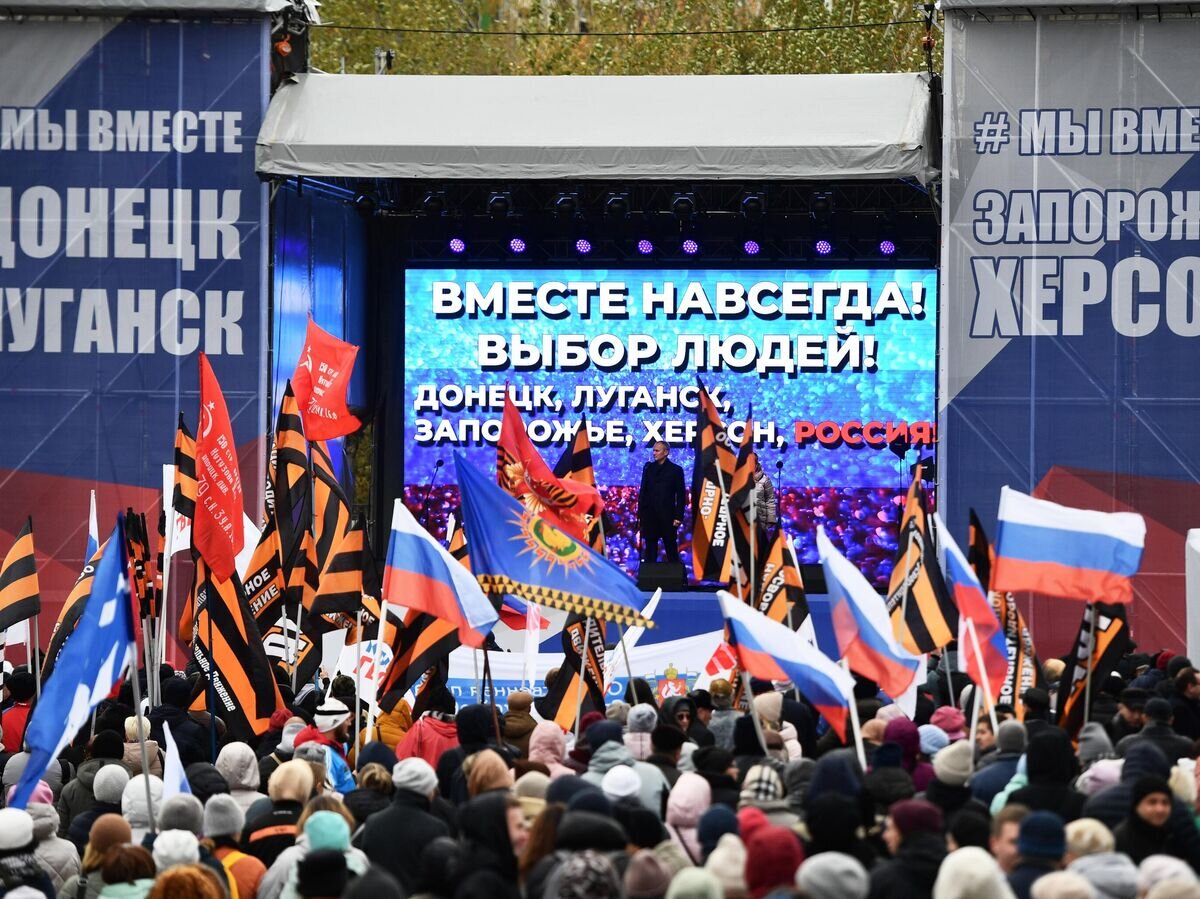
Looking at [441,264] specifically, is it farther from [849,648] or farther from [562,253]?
[849,648]

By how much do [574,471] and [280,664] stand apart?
263 cm

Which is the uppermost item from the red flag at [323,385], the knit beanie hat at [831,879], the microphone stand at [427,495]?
the red flag at [323,385]

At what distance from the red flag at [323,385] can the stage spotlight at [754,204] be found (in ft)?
24.0

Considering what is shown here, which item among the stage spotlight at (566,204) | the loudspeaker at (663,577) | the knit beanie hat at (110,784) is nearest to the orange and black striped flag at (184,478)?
the knit beanie hat at (110,784)

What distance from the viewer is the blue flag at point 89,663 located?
900 cm

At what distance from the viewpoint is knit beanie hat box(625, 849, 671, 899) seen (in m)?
A: 6.47

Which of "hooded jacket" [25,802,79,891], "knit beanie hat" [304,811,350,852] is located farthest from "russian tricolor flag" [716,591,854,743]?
"hooded jacket" [25,802,79,891]

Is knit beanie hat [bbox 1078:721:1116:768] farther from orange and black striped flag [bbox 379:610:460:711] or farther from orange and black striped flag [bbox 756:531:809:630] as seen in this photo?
orange and black striped flag [bbox 756:531:809:630]

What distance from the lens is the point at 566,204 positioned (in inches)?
931

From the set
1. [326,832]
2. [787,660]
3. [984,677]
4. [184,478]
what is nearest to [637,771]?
[787,660]

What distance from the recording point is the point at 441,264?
24.6 metres

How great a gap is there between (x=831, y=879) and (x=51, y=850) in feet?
13.1

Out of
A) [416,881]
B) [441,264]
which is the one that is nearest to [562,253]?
[441,264]

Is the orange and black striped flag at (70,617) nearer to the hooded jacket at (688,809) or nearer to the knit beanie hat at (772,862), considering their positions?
the hooded jacket at (688,809)
